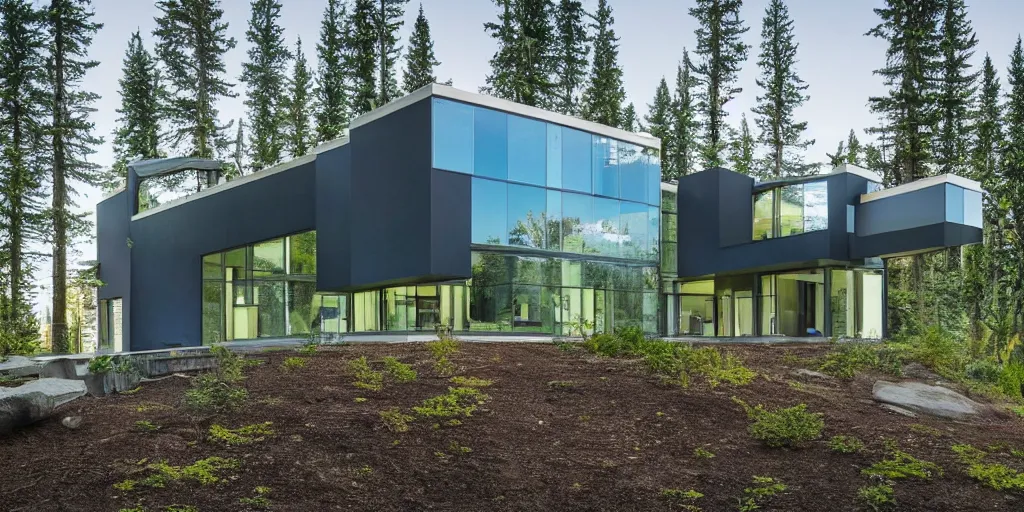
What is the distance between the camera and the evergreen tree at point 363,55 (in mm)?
35656

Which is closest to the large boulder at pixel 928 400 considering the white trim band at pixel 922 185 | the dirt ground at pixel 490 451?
the dirt ground at pixel 490 451

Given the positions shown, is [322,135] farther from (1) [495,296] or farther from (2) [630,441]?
(2) [630,441]

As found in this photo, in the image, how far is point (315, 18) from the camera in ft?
136

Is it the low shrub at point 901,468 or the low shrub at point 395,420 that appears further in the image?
the low shrub at point 395,420

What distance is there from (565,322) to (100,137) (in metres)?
26.6

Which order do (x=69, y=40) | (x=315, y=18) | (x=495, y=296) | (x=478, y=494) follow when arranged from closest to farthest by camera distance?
1. (x=478, y=494)
2. (x=495, y=296)
3. (x=69, y=40)
4. (x=315, y=18)

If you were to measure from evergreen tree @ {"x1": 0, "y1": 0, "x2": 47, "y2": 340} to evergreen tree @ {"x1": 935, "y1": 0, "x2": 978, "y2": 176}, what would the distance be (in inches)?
1409

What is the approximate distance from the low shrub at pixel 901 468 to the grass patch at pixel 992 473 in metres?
0.30

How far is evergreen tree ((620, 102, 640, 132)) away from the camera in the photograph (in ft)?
171

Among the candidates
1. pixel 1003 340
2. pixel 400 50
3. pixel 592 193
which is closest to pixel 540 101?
pixel 400 50

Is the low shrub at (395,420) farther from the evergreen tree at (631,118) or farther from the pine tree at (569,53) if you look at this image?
the evergreen tree at (631,118)

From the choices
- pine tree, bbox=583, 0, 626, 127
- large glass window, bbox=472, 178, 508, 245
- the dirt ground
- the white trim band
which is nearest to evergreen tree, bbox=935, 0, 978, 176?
the white trim band

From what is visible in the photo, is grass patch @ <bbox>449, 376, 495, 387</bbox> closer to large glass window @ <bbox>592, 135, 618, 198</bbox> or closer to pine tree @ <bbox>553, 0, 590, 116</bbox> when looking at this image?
large glass window @ <bbox>592, 135, 618, 198</bbox>

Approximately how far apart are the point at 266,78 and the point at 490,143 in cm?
2481
